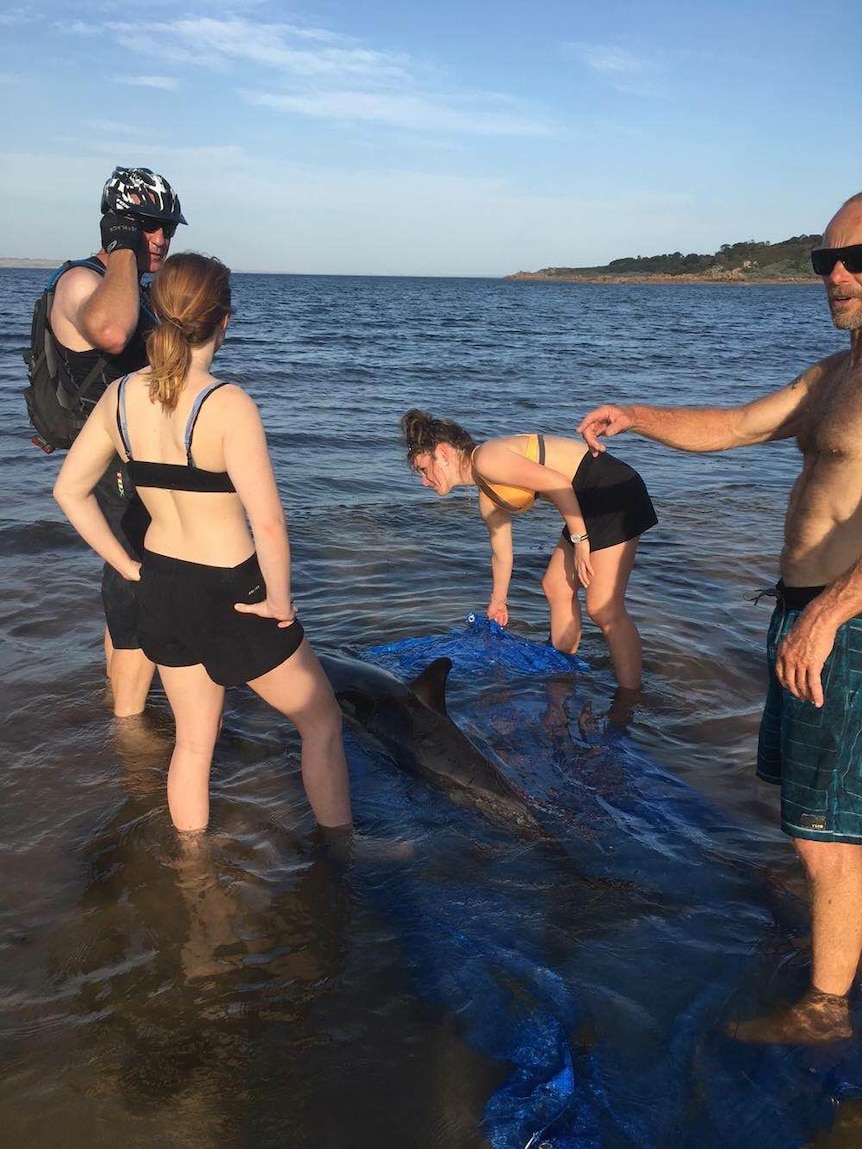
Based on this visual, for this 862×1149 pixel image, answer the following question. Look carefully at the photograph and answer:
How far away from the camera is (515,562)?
30.5 ft

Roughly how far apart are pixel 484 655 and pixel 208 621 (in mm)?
3310

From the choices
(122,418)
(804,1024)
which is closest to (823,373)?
(804,1024)

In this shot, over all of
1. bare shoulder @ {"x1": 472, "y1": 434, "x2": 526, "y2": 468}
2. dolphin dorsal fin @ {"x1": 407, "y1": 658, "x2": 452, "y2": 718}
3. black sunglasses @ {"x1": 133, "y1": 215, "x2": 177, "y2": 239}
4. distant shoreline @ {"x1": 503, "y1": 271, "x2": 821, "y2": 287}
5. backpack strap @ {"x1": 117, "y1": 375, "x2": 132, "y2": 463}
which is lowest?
dolphin dorsal fin @ {"x1": 407, "y1": 658, "x2": 452, "y2": 718}

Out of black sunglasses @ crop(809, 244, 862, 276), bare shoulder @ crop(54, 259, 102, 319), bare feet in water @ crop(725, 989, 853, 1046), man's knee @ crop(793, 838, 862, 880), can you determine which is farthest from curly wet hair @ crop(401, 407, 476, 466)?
bare feet in water @ crop(725, 989, 853, 1046)

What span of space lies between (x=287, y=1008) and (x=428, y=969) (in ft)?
1.91

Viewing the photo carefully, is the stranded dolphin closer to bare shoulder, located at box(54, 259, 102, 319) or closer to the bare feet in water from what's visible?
the bare feet in water

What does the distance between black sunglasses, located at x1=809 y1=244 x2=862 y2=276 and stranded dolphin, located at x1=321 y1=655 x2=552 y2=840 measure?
2.69 m

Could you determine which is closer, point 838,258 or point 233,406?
point 838,258

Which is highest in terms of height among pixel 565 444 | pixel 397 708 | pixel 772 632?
pixel 565 444

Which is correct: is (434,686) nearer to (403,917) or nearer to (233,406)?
(403,917)

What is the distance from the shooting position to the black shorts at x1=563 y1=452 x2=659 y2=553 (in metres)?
5.94

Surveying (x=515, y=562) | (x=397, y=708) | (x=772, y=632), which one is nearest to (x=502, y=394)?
(x=515, y=562)

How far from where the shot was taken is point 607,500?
5.95 meters

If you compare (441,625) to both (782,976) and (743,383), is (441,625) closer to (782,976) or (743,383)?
(782,976)
